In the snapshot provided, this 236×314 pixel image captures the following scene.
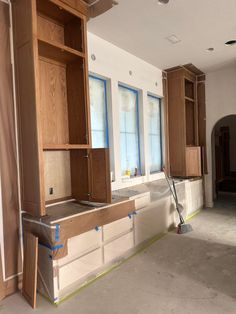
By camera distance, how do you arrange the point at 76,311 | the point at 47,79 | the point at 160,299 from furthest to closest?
1. the point at 47,79
2. the point at 160,299
3. the point at 76,311

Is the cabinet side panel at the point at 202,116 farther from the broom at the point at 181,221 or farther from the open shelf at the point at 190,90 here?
the broom at the point at 181,221

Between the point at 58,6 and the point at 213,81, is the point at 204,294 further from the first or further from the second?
the point at 213,81

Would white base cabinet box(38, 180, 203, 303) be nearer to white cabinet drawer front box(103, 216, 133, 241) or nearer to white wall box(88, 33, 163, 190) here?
white cabinet drawer front box(103, 216, 133, 241)

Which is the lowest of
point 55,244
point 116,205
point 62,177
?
point 55,244


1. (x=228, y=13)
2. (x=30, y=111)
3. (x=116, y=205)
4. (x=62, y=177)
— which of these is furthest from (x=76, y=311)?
(x=228, y=13)

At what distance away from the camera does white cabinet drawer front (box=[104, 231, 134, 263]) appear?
9.48 ft

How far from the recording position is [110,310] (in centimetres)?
219

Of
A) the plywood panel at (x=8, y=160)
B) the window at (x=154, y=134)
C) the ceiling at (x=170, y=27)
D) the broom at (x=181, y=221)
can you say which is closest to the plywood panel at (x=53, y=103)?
the plywood panel at (x=8, y=160)

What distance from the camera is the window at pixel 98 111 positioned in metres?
3.76

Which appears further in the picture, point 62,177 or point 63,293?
point 62,177

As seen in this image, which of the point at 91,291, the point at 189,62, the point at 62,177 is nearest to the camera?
the point at 91,291

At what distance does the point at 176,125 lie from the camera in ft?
17.6

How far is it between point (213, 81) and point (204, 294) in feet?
15.6

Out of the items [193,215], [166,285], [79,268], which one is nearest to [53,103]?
[79,268]
